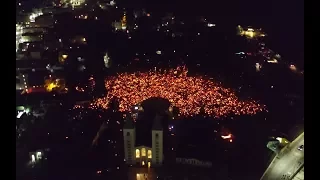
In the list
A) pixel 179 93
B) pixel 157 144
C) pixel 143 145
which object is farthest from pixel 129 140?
pixel 179 93

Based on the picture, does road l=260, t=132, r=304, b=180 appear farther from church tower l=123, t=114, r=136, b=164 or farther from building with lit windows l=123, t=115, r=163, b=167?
church tower l=123, t=114, r=136, b=164

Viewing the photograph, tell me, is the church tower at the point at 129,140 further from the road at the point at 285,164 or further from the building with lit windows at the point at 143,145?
the road at the point at 285,164

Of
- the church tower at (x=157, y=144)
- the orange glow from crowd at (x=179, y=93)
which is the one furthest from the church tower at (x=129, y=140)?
the orange glow from crowd at (x=179, y=93)

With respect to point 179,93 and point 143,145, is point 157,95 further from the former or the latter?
point 143,145

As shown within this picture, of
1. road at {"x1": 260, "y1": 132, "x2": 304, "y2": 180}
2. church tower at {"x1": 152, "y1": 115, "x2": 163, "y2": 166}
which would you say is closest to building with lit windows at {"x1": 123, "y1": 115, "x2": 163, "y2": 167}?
church tower at {"x1": 152, "y1": 115, "x2": 163, "y2": 166}

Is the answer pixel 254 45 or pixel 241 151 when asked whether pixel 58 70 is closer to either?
pixel 241 151
